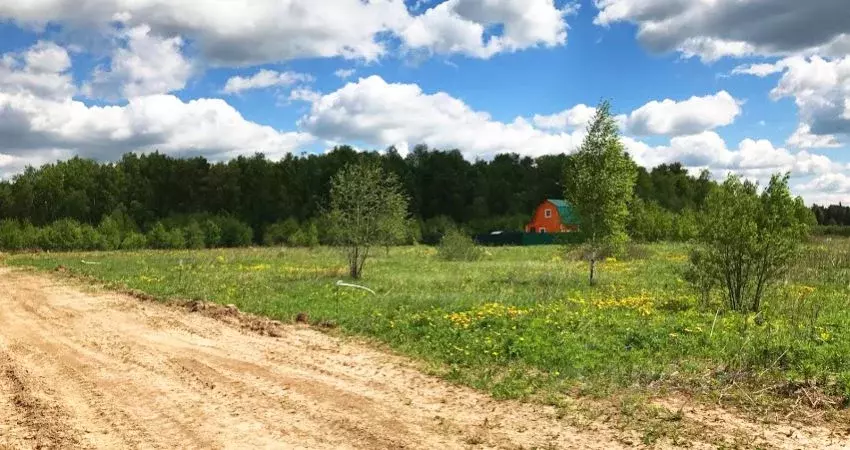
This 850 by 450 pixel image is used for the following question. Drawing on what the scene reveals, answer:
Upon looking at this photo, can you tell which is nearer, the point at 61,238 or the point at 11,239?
the point at 11,239

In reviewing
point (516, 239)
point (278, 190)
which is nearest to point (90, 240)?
point (278, 190)

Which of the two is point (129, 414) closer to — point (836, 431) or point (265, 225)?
point (836, 431)

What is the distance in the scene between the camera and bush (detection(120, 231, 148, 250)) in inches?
2350

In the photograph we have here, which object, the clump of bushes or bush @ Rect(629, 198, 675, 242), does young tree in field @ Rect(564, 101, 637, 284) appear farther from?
the clump of bushes

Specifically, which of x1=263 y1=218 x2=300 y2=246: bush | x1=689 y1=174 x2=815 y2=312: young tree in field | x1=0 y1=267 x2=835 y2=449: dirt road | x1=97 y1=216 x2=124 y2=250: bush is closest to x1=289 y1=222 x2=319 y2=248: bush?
x1=263 y1=218 x2=300 y2=246: bush

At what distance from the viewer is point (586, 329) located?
1186 cm

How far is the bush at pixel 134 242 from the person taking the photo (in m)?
59.7

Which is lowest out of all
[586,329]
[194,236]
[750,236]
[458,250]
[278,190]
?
[586,329]

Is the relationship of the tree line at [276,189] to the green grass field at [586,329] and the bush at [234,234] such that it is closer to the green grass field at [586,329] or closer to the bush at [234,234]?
the bush at [234,234]

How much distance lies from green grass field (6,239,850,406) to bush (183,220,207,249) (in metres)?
40.8

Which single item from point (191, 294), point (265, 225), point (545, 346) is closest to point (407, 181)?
point (265, 225)

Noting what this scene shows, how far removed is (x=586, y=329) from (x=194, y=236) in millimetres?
56195

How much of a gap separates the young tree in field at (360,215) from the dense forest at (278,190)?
37.1 metres

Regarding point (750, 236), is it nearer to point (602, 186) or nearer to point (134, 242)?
point (602, 186)
